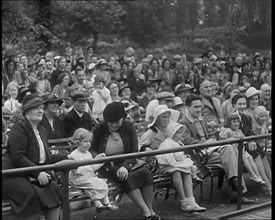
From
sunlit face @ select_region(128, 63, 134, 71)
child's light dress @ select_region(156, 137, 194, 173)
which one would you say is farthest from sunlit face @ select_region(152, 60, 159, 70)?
child's light dress @ select_region(156, 137, 194, 173)

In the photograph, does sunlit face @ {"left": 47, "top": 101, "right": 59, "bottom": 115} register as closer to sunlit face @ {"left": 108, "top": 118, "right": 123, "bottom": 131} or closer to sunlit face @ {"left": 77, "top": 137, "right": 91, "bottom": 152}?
sunlit face @ {"left": 108, "top": 118, "right": 123, "bottom": 131}

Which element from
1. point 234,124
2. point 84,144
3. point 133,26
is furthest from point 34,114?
point 133,26

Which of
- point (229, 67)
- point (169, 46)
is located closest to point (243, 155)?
point (229, 67)

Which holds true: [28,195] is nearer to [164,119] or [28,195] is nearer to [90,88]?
[164,119]

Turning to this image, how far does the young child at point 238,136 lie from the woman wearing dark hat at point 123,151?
1.26 meters

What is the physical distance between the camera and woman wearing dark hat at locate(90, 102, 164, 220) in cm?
523

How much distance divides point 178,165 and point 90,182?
1.05 meters

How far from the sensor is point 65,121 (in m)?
7.05

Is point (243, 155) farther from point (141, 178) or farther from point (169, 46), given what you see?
point (169, 46)

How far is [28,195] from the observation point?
14.7ft

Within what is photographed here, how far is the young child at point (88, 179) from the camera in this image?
4.81 m

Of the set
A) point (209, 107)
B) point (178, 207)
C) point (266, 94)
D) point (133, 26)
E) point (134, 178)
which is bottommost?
point (178, 207)

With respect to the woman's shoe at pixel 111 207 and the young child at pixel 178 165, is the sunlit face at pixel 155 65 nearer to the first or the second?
the young child at pixel 178 165

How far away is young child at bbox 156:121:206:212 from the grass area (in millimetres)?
92
